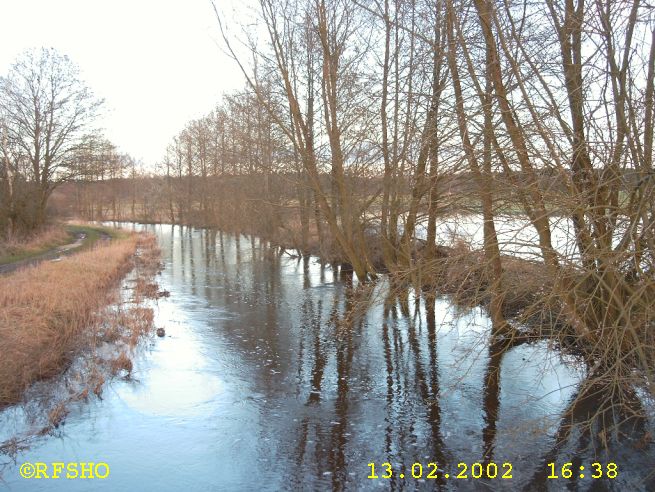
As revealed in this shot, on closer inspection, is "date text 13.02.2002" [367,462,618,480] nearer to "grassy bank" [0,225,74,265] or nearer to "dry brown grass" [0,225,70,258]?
"grassy bank" [0,225,74,265]

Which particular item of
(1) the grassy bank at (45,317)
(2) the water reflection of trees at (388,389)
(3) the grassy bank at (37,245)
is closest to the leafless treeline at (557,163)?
(2) the water reflection of trees at (388,389)

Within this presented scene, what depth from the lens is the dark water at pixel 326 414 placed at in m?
5.48

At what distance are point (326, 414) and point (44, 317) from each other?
6.16 meters

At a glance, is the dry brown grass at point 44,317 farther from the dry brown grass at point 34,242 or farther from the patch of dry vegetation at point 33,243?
the dry brown grass at point 34,242

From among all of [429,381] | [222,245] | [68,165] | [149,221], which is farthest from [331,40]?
[149,221]

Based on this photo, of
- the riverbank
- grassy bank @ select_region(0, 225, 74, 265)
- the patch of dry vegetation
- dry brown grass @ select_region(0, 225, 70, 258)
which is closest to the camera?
the riverbank

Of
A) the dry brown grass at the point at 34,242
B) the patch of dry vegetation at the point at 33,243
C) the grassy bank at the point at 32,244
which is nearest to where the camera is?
the grassy bank at the point at 32,244

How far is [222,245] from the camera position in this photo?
30188 millimetres

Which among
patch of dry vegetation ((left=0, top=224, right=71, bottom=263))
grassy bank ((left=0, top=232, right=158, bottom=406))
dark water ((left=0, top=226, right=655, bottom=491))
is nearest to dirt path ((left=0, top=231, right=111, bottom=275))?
patch of dry vegetation ((left=0, top=224, right=71, bottom=263))

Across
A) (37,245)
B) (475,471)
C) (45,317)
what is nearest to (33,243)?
(37,245)

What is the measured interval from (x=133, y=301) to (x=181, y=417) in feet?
24.3

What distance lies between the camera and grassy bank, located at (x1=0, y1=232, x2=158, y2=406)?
780 centimetres

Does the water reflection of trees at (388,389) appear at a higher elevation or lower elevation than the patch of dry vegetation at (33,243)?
lower

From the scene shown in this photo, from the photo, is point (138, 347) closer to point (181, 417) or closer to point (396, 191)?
point (181, 417)
